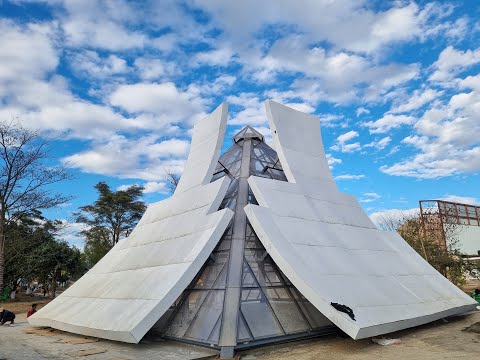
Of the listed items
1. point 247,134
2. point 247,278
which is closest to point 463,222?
point 247,134

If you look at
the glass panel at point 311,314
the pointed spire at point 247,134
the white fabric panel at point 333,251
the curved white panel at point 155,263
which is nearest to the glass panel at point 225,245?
the curved white panel at point 155,263

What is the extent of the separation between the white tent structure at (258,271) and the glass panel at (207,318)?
4 cm

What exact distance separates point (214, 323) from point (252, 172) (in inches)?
277

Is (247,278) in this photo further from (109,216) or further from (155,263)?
(109,216)

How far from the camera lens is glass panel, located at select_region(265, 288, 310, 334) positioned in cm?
936

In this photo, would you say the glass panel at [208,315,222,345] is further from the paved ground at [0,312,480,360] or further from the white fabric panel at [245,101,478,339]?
the white fabric panel at [245,101,478,339]

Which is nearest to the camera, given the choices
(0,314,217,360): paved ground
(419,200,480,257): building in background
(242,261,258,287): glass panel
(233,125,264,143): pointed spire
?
(0,314,217,360): paved ground

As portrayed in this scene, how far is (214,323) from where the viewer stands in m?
8.94

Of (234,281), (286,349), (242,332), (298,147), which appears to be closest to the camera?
(242,332)

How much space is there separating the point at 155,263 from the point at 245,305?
353 cm

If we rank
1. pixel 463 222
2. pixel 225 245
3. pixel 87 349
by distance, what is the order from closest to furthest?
pixel 87 349 → pixel 225 245 → pixel 463 222

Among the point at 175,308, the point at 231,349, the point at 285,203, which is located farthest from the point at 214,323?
the point at 285,203

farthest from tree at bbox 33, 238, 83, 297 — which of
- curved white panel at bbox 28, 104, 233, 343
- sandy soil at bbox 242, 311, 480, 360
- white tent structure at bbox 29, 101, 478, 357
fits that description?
sandy soil at bbox 242, 311, 480, 360

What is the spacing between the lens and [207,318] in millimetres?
9211
